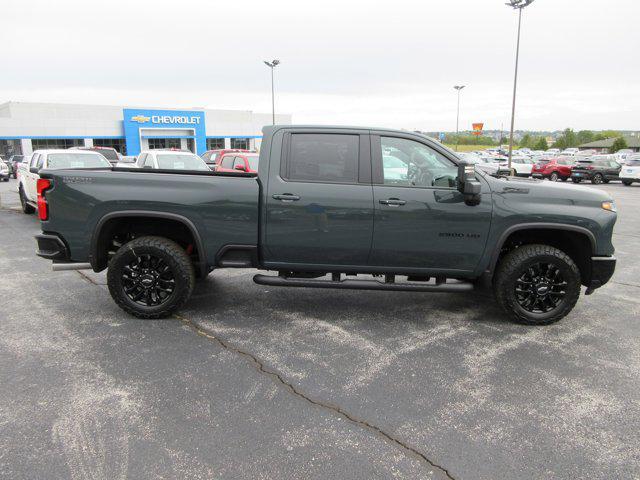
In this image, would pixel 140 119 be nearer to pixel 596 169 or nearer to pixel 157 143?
pixel 157 143

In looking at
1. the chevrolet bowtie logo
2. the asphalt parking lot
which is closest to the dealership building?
the chevrolet bowtie logo

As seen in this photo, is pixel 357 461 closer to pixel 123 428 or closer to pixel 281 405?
pixel 281 405

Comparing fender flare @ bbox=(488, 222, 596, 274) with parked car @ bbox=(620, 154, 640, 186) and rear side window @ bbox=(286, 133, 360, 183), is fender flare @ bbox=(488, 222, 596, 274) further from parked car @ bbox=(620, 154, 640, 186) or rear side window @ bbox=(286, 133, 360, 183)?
parked car @ bbox=(620, 154, 640, 186)

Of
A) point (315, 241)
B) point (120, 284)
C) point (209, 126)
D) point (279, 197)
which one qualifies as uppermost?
point (209, 126)

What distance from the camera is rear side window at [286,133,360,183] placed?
4.59m

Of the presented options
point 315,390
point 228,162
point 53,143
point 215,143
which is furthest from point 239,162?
point 215,143

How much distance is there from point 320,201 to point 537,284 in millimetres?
2303

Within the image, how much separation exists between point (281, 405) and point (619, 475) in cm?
203

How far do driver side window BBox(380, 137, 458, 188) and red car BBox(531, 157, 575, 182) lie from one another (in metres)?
26.0

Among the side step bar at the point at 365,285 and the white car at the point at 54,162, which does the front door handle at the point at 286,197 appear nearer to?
the side step bar at the point at 365,285

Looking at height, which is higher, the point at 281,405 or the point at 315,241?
the point at 315,241

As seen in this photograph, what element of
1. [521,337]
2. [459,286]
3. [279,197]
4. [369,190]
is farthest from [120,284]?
[521,337]

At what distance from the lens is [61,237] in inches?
183

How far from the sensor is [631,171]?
24688 millimetres
